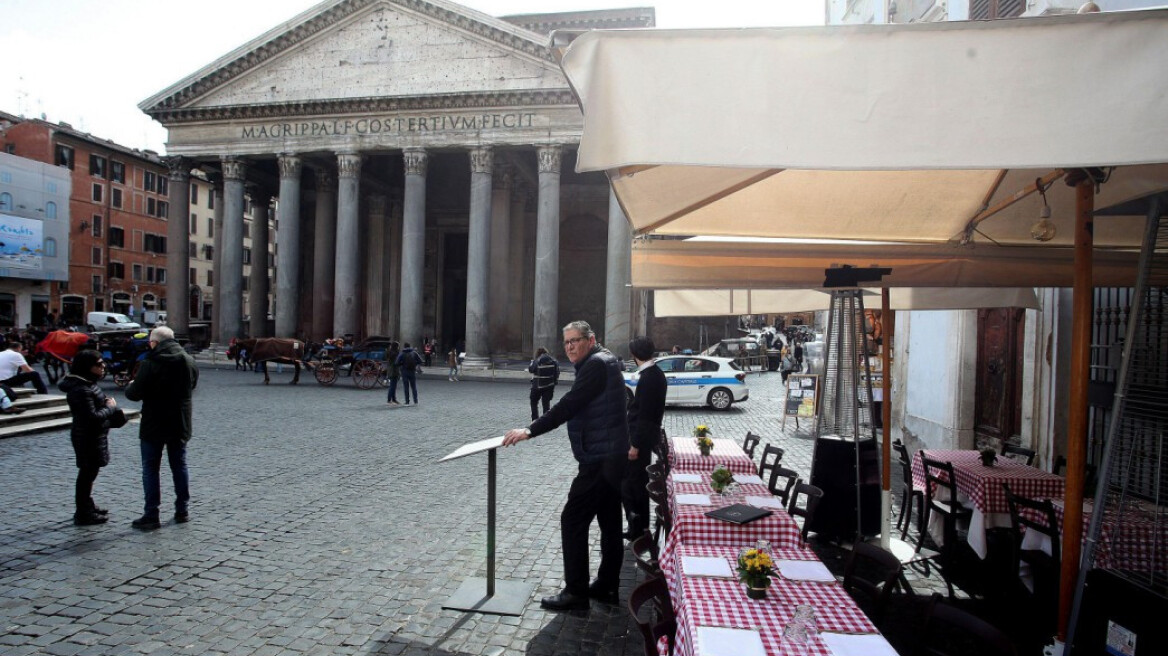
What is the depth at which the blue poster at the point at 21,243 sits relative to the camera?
35.1m

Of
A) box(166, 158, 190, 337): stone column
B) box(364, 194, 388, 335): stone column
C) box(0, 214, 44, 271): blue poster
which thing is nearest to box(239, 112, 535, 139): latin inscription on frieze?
box(166, 158, 190, 337): stone column

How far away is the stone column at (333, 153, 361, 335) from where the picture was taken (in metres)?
24.0

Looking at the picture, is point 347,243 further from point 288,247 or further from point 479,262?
point 479,262

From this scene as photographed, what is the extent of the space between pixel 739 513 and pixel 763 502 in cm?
55

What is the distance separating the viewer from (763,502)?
418 centimetres

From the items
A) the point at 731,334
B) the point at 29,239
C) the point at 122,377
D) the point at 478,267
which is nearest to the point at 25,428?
the point at 122,377

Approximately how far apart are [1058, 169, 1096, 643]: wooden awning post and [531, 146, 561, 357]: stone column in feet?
65.3

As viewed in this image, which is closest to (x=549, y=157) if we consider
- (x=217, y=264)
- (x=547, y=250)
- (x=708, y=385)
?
(x=547, y=250)

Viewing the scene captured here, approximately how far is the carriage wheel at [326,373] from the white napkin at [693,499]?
54.6 feet

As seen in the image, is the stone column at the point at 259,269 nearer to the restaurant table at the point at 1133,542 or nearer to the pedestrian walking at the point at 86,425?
the pedestrian walking at the point at 86,425

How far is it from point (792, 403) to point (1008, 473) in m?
7.09

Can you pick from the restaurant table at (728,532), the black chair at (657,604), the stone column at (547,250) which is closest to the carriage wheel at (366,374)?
the stone column at (547,250)

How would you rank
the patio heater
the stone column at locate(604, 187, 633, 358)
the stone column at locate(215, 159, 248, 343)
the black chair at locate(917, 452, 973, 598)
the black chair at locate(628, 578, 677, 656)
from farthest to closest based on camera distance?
the stone column at locate(215, 159, 248, 343)
the stone column at locate(604, 187, 633, 358)
the patio heater
the black chair at locate(917, 452, 973, 598)
the black chair at locate(628, 578, 677, 656)

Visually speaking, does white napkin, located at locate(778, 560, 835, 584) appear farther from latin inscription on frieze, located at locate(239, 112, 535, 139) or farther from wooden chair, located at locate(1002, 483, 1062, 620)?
latin inscription on frieze, located at locate(239, 112, 535, 139)
